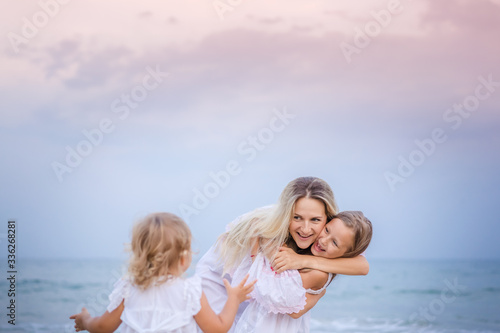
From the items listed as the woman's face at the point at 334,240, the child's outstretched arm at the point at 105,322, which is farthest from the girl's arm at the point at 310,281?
the child's outstretched arm at the point at 105,322

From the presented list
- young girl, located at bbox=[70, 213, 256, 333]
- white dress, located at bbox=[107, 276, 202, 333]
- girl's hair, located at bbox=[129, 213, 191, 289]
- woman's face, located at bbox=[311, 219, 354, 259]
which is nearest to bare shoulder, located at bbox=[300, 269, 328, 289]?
woman's face, located at bbox=[311, 219, 354, 259]

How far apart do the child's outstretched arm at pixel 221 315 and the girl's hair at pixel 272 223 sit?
485 millimetres

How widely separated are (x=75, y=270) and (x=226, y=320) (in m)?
18.1

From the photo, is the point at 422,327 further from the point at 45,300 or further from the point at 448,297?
the point at 45,300

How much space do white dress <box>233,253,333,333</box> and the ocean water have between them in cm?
882

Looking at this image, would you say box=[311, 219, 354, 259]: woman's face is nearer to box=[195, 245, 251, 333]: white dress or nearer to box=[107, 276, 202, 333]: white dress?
box=[195, 245, 251, 333]: white dress

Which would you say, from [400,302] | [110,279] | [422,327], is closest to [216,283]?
[422,327]

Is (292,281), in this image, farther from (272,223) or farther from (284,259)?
(272,223)

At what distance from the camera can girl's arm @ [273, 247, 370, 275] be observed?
12.6 feet

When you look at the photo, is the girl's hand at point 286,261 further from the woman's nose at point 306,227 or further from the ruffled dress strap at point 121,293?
the ruffled dress strap at point 121,293

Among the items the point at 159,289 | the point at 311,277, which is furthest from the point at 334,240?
the point at 159,289

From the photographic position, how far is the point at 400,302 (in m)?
17.1

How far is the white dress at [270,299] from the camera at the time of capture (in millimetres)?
3777

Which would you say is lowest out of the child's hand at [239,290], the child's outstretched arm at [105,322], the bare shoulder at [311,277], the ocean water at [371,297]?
the ocean water at [371,297]
